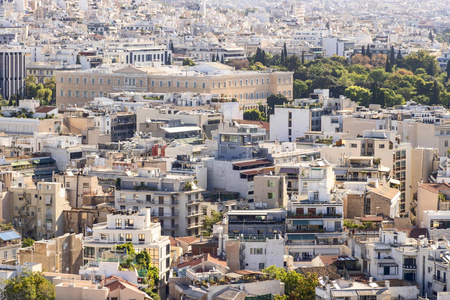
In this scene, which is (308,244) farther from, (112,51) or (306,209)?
(112,51)

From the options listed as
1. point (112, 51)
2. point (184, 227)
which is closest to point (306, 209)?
point (184, 227)

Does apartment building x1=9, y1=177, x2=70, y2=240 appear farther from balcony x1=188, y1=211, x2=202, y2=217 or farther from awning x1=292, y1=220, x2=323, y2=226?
awning x1=292, y1=220, x2=323, y2=226

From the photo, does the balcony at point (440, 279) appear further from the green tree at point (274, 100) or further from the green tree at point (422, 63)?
the green tree at point (422, 63)

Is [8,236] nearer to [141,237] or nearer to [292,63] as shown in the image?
[141,237]

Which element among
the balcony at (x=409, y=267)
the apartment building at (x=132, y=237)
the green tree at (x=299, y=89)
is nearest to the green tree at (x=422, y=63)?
the green tree at (x=299, y=89)

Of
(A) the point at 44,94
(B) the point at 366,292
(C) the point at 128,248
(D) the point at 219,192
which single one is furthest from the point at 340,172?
(A) the point at 44,94
